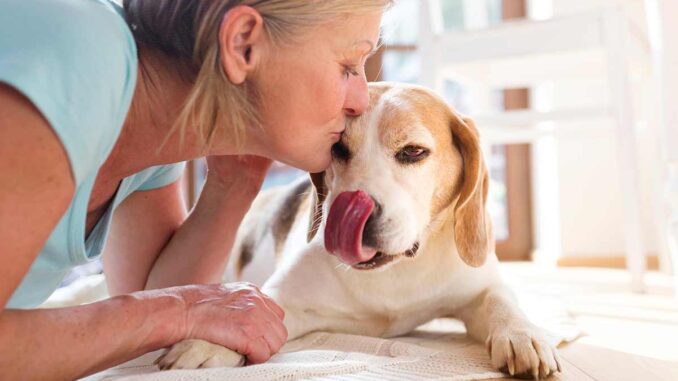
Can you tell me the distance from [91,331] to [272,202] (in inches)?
58.3

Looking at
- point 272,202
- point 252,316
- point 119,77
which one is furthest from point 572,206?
point 119,77

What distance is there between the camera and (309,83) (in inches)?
47.3

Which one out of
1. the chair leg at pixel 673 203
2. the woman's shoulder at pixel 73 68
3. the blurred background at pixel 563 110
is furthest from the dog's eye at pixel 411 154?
the chair leg at pixel 673 203

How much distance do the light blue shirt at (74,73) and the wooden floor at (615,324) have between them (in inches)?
32.2

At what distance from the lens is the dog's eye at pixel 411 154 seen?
1.47m

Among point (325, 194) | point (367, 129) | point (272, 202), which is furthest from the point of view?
point (272, 202)

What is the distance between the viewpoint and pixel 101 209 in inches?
53.2

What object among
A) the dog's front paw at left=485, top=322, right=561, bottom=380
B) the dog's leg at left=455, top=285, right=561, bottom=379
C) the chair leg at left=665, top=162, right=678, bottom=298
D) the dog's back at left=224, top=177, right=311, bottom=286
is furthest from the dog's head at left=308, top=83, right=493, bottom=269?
the chair leg at left=665, top=162, right=678, bottom=298

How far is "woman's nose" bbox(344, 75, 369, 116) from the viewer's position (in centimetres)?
133

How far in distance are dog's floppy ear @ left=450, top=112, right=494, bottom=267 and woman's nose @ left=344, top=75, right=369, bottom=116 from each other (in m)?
0.27

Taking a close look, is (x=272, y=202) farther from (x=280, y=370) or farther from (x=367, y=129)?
(x=280, y=370)

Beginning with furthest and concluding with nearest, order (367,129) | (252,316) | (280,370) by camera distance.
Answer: (367,129)
(252,316)
(280,370)

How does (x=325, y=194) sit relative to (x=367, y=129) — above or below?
below

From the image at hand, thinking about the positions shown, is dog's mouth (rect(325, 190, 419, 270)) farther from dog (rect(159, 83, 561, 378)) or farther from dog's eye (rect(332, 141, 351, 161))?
dog's eye (rect(332, 141, 351, 161))
